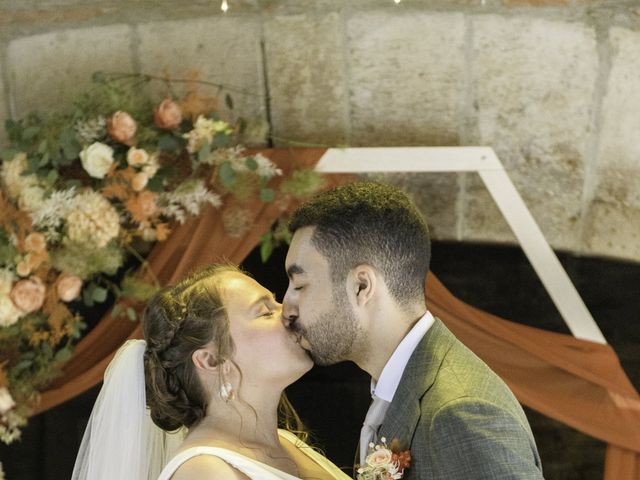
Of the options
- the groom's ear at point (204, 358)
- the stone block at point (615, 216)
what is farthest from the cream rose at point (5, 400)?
the stone block at point (615, 216)

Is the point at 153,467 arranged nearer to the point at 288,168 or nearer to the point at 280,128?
the point at 288,168

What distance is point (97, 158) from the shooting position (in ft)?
11.5

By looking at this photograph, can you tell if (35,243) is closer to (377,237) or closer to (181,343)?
(181,343)

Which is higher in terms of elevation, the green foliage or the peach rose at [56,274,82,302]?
the green foliage

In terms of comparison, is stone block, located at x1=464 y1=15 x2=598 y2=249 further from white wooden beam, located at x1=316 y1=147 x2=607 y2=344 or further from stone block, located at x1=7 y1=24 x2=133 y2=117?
stone block, located at x1=7 y1=24 x2=133 y2=117

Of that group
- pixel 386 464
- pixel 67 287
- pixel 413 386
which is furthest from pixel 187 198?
pixel 386 464

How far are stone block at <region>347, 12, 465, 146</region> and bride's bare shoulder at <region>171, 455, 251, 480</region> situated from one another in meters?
1.78

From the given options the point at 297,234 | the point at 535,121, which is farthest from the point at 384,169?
the point at 297,234

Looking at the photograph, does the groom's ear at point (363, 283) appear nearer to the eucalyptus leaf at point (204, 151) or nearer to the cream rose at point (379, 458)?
the cream rose at point (379, 458)

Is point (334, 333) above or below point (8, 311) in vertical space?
above

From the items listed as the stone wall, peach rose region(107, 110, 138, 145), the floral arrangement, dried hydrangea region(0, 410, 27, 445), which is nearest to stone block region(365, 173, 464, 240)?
the stone wall

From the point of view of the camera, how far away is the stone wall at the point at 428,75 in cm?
390

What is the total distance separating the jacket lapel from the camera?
2.38m

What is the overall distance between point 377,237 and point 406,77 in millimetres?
1624
